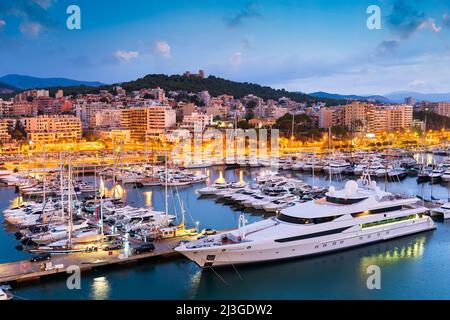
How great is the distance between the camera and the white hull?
354 inches

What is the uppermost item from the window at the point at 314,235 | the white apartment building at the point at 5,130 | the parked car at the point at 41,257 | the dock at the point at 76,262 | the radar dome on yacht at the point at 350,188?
the white apartment building at the point at 5,130

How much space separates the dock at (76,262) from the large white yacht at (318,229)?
2.93 feet

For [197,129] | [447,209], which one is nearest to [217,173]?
[447,209]

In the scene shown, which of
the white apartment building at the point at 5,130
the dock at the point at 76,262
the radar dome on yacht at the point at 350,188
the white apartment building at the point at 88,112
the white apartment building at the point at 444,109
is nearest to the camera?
the dock at the point at 76,262

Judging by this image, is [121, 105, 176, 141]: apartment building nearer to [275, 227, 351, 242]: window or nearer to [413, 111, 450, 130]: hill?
[413, 111, 450, 130]: hill

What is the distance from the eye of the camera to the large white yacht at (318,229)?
9.13m

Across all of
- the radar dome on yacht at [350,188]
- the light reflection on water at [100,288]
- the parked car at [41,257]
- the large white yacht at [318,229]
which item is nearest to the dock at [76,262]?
the parked car at [41,257]

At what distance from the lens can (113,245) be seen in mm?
10086

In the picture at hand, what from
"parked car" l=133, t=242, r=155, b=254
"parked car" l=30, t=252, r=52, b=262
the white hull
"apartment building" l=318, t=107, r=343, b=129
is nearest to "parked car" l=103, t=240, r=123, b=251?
"parked car" l=133, t=242, r=155, b=254

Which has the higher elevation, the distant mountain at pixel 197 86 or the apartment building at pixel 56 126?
the distant mountain at pixel 197 86

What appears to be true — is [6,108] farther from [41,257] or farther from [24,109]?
[41,257]

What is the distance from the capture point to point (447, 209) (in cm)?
1312

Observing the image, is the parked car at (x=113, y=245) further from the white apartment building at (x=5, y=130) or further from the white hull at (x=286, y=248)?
the white apartment building at (x=5, y=130)
